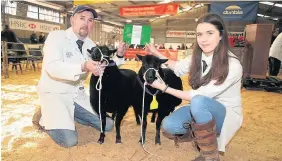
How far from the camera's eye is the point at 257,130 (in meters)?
3.10

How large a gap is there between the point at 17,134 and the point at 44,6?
1776 centimetres

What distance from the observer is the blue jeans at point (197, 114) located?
5.86ft

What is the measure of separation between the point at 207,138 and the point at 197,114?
0.21 meters

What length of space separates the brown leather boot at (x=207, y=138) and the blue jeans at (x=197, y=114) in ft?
0.14

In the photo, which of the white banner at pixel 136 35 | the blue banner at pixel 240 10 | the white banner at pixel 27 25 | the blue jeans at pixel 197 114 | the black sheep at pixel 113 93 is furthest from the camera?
the white banner at pixel 27 25

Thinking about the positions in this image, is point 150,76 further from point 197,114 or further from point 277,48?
point 277,48

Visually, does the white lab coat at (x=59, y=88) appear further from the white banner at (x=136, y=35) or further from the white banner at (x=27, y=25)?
the white banner at (x=27, y=25)

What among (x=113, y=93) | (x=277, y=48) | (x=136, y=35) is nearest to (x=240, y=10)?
(x=277, y=48)

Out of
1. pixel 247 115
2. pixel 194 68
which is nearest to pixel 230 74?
pixel 194 68

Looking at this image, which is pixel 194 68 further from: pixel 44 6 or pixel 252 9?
pixel 44 6

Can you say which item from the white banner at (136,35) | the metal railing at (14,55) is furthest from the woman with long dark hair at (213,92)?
the metal railing at (14,55)

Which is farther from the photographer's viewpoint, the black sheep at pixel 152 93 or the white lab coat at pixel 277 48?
the white lab coat at pixel 277 48

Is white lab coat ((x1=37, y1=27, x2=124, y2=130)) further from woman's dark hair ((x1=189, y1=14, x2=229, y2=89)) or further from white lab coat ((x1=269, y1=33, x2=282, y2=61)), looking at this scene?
white lab coat ((x1=269, y1=33, x2=282, y2=61))

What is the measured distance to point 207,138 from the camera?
1803 millimetres
